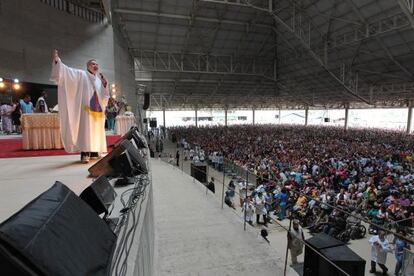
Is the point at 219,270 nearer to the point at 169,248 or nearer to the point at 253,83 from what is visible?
the point at 169,248

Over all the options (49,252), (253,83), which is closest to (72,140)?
(49,252)

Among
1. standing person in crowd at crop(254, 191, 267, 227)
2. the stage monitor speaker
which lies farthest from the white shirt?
the stage monitor speaker

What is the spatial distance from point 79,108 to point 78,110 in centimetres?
4

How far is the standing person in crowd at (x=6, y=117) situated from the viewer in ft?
31.6

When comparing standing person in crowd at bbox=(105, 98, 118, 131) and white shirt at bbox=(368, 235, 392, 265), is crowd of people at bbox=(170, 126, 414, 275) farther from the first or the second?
standing person in crowd at bbox=(105, 98, 118, 131)

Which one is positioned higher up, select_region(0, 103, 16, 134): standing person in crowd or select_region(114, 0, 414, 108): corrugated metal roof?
select_region(114, 0, 414, 108): corrugated metal roof

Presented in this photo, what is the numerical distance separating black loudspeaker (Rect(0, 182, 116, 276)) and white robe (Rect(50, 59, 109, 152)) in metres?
3.24

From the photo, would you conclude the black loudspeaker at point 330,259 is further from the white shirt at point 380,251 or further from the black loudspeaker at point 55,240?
the white shirt at point 380,251

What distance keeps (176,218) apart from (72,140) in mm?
2665

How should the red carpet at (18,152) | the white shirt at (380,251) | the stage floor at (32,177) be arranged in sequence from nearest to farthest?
the stage floor at (32,177) → the red carpet at (18,152) → the white shirt at (380,251)

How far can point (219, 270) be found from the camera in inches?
154

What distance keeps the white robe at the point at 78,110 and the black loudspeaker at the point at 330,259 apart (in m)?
3.68

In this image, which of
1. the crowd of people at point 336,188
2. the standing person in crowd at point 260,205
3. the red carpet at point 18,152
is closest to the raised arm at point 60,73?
the red carpet at point 18,152

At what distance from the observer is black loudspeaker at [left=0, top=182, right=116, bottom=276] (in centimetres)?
91
